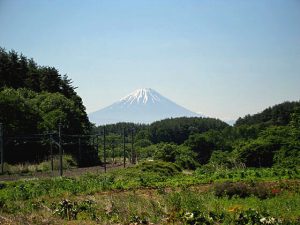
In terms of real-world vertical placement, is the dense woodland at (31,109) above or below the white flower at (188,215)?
above

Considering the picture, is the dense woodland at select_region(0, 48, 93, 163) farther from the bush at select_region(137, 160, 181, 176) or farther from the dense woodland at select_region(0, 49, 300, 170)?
the bush at select_region(137, 160, 181, 176)

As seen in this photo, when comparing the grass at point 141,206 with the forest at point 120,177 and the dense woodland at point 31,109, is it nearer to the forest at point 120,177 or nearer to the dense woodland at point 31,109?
the forest at point 120,177

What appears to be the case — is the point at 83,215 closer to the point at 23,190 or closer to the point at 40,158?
the point at 23,190

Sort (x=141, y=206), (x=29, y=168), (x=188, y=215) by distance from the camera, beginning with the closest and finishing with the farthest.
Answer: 1. (x=188, y=215)
2. (x=141, y=206)
3. (x=29, y=168)

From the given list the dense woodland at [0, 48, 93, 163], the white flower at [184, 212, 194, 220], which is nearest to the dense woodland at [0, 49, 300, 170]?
the dense woodland at [0, 48, 93, 163]

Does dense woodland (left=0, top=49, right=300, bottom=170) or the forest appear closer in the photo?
the forest

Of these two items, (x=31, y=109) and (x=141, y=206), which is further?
(x=31, y=109)

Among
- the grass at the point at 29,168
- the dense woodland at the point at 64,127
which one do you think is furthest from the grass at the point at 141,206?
the dense woodland at the point at 64,127

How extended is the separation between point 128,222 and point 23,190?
6975 millimetres

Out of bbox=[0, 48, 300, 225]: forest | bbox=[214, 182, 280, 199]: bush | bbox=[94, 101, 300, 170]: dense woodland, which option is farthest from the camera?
bbox=[94, 101, 300, 170]: dense woodland

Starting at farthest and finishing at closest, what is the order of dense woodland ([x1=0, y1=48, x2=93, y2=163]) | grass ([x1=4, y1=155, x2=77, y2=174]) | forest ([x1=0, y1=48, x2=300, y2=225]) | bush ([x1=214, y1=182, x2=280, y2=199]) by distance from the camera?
1. dense woodland ([x1=0, y1=48, x2=93, y2=163])
2. grass ([x1=4, y1=155, x2=77, y2=174])
3. bush ([x1=214, y1=182, x2=280, y2=199])
4. forest ([x1=0, y1=48, x2=300, y2=225])

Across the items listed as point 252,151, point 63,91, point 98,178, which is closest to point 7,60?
point 63,91

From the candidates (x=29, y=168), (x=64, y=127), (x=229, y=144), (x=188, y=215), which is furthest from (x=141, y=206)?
(x=229, y=144)

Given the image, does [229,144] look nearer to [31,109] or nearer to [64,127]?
[64,127]
